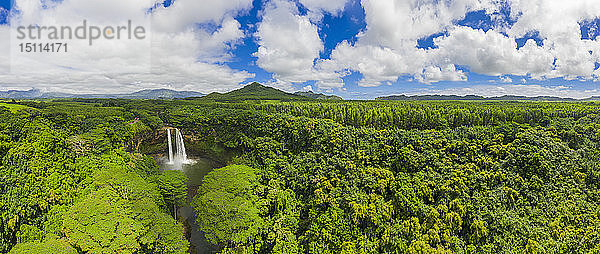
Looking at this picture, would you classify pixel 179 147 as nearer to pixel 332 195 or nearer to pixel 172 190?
pixel 172 190

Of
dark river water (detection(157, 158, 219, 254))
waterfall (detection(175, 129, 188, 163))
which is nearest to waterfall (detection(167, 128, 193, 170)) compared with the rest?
waterfall (detection(175, 129, 188, 163))

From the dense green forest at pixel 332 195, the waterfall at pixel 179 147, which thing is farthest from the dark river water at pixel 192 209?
the waterfall at pixel 179 147

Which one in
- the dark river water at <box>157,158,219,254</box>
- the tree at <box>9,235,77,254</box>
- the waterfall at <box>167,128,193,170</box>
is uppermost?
the waterfall at <box>167,128,193,170</box>

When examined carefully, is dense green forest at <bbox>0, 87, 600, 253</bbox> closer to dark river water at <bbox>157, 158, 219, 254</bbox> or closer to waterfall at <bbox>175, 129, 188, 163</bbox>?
dark river water at <bbox>157, 158, 219, 254</bbox>

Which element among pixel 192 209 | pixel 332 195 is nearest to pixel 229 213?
pixel 332 195

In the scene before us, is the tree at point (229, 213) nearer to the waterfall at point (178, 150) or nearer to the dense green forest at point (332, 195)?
the dense green forest at point (332, 195)

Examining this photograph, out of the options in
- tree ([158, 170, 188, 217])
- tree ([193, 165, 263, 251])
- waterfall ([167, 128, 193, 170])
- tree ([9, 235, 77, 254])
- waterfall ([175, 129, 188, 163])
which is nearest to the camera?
tree ([9, 235, 77, 254])

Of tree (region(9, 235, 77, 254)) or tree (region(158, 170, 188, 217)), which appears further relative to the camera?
tree (region(158, 170, 188, 217))
